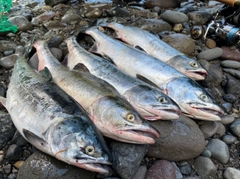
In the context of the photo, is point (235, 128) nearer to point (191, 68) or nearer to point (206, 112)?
point (206, 112)

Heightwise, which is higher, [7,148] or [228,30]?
[228,30]

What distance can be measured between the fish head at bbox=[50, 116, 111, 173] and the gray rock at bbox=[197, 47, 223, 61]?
341cm

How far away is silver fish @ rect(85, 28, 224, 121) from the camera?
3629 mm

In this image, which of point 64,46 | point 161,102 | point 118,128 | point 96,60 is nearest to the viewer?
point 118,128

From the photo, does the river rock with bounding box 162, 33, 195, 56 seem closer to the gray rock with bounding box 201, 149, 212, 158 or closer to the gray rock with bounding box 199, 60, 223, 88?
the gray rock with bounding box 199, 60, 223, 88

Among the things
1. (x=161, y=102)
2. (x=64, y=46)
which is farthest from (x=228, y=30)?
(x=64, y=46)

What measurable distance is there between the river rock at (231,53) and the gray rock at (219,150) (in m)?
2.23

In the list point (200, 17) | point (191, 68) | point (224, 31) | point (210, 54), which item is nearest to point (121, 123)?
point (191, 68)

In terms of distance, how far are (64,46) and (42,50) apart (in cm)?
93

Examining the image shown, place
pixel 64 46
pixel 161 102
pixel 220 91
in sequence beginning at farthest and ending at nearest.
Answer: pixel 64 46
pixel 220 91
pixel 161 102

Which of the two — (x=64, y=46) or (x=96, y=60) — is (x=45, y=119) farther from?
(x=64, y=46)

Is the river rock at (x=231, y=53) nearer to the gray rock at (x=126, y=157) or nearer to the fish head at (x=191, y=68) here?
the fish head at (x=191, y=68)

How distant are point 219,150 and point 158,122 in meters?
1.03

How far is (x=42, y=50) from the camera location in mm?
4309
